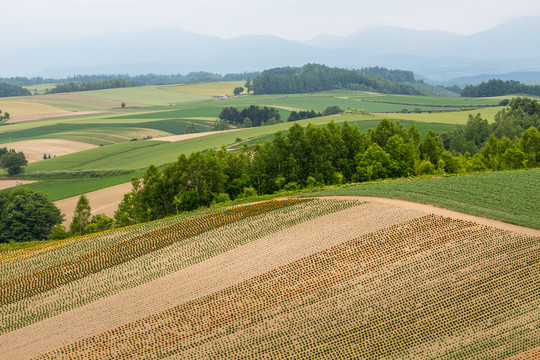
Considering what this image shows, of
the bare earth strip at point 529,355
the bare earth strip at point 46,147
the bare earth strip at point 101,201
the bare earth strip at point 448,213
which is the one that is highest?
the bare earth strip at point 46,147

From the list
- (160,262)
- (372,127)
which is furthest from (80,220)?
(372,127)

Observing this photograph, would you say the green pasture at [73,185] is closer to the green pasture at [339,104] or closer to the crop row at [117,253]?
the crop row at [117,253]

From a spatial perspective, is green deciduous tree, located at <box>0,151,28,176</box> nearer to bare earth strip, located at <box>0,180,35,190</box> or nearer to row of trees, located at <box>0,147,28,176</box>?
row of trees, located at <box>0,147,28,176</box>

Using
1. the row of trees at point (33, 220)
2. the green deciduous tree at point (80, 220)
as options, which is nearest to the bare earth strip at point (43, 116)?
the row of trees at point (33, 220)

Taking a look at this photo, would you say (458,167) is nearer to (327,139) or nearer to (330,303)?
(327,139)

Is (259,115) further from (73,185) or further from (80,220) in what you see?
(80,220)

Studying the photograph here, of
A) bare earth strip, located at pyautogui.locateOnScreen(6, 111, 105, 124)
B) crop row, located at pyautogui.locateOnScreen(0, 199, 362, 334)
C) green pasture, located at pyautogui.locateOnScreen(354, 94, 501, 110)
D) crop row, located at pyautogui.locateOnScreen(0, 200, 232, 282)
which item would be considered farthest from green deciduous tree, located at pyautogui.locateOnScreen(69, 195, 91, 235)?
green pasture, located at pyautogui.locateOnScreen(354, 94, 501, 110)

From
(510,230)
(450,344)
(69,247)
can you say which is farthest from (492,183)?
(69,247)
